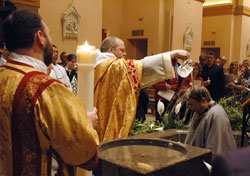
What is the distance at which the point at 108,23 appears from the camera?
42.7 ft

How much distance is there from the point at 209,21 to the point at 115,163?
50.9 feet

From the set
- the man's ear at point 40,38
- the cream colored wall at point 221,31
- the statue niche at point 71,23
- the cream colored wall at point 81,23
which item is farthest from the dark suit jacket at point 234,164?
the cream colored wall at point 221,31

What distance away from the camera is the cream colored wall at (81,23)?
24.7 feet

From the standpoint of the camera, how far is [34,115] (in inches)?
50.9

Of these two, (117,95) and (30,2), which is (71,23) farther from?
(117,95)

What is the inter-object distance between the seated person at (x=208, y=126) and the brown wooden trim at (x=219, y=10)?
504 inches

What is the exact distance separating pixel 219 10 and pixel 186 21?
4.17 meters

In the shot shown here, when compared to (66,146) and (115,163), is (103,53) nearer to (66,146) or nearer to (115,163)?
(115,163)

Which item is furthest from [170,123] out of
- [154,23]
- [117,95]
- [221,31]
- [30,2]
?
[221,31]

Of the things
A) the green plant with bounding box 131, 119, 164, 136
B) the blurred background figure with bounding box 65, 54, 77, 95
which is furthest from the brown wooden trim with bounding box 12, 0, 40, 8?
the green plant with bounding box 131, 119, 164, 136

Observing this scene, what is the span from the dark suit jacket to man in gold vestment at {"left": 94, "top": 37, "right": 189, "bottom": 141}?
1.99m

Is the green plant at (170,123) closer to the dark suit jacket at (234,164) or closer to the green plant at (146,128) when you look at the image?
the green plant at (146,128)

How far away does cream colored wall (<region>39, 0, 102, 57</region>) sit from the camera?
297 inches

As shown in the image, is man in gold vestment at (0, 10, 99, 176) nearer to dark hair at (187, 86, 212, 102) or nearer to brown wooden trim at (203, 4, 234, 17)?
dark hair at (187, 86, 212, 102)
